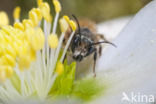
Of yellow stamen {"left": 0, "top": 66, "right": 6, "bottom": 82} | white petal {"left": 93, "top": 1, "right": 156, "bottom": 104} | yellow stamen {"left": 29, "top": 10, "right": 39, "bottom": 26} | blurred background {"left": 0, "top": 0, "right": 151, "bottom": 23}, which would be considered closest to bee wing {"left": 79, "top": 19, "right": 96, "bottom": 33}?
white petal {"left": 93, "top": 1, "right": 156, "bottom": 104}

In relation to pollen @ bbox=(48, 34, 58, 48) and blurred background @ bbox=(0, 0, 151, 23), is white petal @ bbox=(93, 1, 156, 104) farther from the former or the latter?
blurred background @ bbox=(0, 0, 151, 23)

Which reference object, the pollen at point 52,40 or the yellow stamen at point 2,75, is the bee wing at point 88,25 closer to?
the pollen at point 52,40

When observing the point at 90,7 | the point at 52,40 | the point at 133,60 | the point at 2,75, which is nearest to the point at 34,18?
the point at 52,40

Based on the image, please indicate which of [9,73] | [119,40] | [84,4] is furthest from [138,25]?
[84,4]

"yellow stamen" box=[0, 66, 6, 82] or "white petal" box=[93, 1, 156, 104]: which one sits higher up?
"yellow stamen" box=[0, 66, 6, 82]

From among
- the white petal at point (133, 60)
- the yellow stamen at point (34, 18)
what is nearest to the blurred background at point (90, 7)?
the white petal at point (133, 60)

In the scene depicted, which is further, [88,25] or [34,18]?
[88,25]

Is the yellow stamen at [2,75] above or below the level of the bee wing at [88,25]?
above

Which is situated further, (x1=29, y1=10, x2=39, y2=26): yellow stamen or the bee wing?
the bee wing

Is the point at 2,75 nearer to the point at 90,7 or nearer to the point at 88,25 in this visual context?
the point at 88,25
